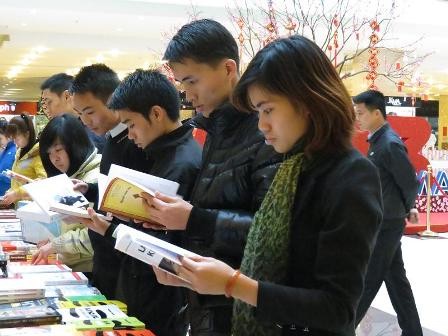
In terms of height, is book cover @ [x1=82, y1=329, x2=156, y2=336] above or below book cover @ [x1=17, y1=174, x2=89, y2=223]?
below

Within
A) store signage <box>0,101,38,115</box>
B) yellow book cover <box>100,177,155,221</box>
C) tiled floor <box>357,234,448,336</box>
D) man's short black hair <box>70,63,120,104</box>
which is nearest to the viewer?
yellow book cover <box>100,177,155,221</box>

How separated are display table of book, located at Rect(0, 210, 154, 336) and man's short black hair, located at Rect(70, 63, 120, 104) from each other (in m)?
0.76

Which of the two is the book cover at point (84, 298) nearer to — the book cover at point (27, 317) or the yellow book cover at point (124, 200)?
the book cover at point (27, 317)

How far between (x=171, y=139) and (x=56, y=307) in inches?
25.1

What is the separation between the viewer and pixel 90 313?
5.84ft

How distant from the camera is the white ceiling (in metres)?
10.4

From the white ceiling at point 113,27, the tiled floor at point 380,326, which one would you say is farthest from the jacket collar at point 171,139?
the white ceiling at point 113,27

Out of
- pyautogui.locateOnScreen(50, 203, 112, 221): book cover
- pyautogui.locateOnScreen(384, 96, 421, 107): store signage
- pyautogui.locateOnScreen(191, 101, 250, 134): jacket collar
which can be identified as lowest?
pyautogui.locateOnScreen(50, 203, 112, 221): book cover

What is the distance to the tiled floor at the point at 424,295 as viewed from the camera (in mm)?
4141

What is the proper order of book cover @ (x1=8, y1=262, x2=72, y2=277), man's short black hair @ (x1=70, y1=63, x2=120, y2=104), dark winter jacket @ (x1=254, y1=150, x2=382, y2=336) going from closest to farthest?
dark winter jacket @ (x1=254, y1=150, x2=382, y2=336) → book cover @ (x1=8, y1=262, x2=72, y2=277) → man's short black hair @ (x1=70, y1=63, x2=120, y2=104)

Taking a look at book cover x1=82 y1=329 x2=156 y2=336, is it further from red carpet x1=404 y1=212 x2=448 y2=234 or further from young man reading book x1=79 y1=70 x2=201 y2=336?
red carpet x1=404 y1=212 x2=448 y2=234

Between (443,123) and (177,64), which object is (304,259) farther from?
(443,123)

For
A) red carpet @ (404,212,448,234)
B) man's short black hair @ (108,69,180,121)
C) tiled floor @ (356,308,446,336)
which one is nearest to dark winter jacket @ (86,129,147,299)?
man's short black hair @ (108,69,180,121)

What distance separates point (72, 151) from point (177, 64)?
1248mm
